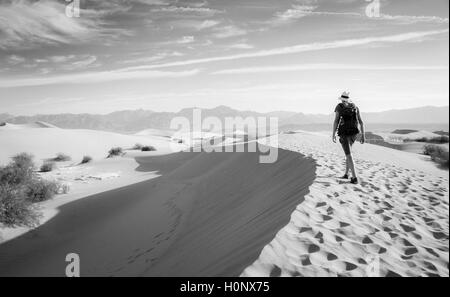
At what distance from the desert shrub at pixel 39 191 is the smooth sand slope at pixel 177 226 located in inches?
54.5

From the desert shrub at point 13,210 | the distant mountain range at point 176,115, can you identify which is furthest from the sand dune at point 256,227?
the distant mountain range at point 176,115

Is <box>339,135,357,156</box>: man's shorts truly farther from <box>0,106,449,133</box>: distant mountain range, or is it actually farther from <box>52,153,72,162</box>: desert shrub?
<box>0,106,449,133</box>: distant mountain range

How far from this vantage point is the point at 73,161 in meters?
25.0

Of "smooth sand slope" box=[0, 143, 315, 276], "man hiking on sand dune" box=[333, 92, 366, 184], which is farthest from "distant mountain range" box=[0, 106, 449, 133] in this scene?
"man hiking on sand dune" box=[333, 92, 366, 184]

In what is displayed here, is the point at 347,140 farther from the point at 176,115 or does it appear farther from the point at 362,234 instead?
the point at 176,115

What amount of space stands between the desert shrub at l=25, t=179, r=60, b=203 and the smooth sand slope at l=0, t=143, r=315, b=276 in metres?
1.39

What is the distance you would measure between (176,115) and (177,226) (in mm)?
153065

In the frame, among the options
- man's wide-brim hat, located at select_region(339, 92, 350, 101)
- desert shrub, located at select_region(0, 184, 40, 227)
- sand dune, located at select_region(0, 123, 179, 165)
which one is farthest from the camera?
sand dune, located at select_region(0, 123, 179, 165)

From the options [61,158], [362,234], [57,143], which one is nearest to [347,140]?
[362,234]

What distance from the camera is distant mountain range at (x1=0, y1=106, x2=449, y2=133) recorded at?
330ft

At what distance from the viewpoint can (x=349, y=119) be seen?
6.46 metres

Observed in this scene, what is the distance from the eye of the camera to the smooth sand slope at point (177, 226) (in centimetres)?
441
